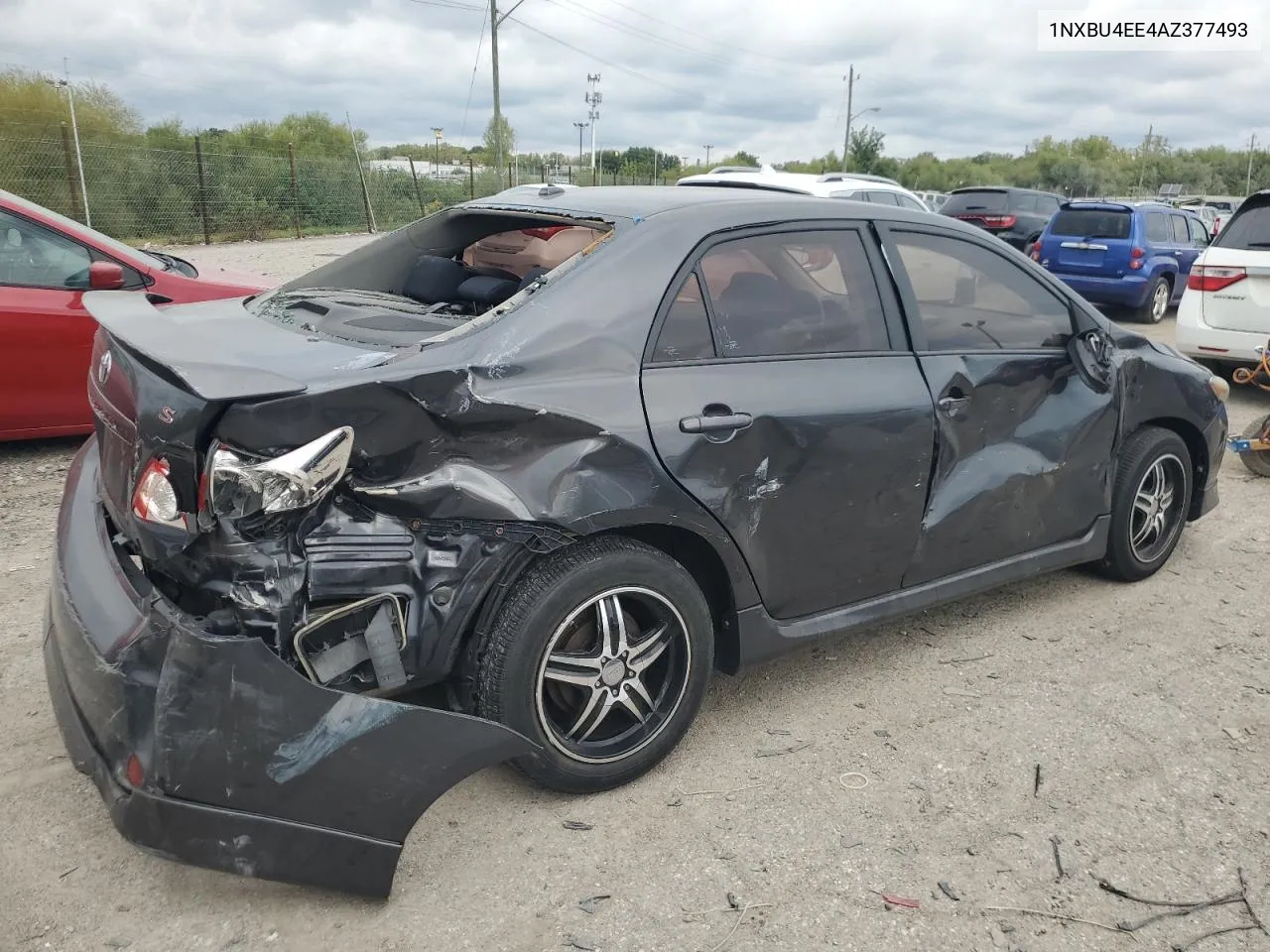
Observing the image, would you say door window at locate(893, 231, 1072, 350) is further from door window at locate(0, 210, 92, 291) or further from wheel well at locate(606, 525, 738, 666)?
door window at locate(0, 210, 92, 291)

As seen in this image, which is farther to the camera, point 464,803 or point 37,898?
point 464,803

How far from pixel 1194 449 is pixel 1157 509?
362mm

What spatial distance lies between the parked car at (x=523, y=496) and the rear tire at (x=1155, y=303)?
1077 centimetres

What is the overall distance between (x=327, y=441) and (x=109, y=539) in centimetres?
83

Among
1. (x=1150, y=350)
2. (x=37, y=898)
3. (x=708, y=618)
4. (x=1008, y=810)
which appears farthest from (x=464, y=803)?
(x=1150, y=350)

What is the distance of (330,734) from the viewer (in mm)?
2252

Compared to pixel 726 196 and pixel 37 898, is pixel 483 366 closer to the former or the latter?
pixel 726 196

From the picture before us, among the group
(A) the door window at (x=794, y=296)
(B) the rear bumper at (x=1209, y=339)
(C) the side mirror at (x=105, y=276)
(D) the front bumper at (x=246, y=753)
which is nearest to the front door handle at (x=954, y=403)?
(A) the door window at (x=794, y=296)

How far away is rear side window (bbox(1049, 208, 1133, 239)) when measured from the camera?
1324cm

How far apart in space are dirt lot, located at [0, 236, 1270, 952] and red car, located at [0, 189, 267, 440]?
1958 millimetres

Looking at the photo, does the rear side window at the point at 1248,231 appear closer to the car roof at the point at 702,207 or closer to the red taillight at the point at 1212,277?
the red taillight at the point at 1212,277

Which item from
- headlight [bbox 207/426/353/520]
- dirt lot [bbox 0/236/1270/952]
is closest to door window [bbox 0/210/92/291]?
dirt lot [bbox 0/236/1270/952]

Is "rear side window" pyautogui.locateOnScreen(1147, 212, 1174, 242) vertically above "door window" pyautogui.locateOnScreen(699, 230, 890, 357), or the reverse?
"rear side window" pyautogui.locateOnScreen(1147, 212, 1174, 242)

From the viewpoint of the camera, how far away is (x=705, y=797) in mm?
2871
